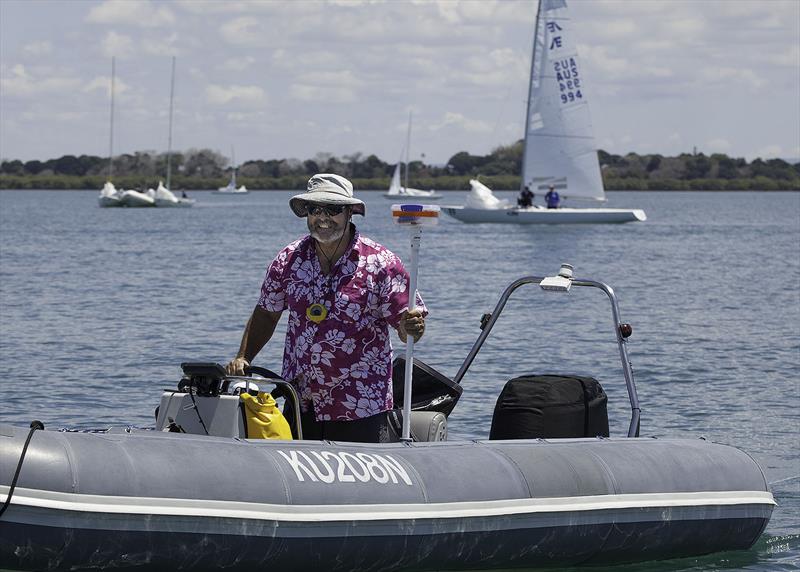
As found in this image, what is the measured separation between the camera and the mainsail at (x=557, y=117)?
46.4m

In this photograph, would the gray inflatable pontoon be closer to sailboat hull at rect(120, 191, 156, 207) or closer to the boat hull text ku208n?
the boat hull text ku208n

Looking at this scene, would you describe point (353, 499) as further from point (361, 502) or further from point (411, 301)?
point (411, 301)

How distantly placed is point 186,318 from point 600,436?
44.7 ft

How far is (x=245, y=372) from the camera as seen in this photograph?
633cm

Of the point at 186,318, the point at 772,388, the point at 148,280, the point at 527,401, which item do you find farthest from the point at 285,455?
the point at 148,280

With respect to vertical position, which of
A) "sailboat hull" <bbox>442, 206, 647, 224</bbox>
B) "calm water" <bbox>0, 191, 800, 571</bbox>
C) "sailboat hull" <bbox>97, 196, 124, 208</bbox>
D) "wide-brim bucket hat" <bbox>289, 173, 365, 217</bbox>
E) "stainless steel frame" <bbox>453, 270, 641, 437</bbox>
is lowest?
"sailboat hull" <bbox>97, 196, 124, 208</bbox>

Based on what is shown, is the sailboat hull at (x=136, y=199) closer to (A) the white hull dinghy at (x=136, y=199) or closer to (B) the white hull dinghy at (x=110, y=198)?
(A) the white hull dinghy at (x=136, y=199)

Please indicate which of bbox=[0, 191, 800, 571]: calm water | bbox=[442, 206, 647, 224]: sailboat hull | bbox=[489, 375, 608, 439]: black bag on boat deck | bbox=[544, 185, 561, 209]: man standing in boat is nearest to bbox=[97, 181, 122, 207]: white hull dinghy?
bbox=[442, 206, 647, 224]: sailboat hull

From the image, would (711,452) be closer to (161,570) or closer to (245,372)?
(245,372)

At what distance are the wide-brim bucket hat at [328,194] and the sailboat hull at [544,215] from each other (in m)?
39.7

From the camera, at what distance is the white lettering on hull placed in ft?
19.2

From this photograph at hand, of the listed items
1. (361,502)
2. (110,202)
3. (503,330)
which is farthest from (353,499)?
(110,202)

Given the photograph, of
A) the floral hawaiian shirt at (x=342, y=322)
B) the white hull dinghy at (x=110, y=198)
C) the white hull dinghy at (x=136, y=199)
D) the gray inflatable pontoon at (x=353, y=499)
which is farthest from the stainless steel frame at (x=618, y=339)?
the white hull dinghy at (x=110, y=198)

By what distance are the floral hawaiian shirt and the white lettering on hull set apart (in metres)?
0.37
